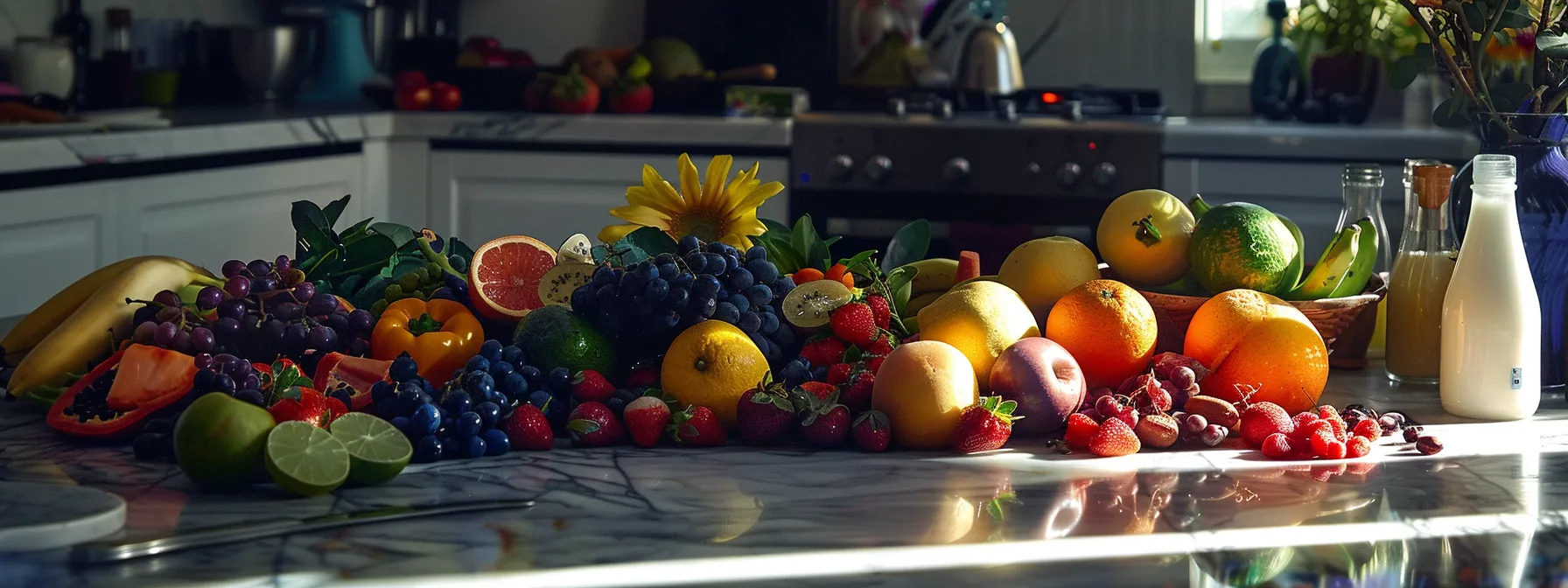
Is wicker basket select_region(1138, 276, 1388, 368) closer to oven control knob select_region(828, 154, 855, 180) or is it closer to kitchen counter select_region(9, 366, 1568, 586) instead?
kitchen counter select_region(9, 366, 1568, 586)

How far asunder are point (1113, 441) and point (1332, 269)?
428 mm

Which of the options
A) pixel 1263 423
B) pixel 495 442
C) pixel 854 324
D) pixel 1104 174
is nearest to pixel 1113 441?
pixel 1263 423

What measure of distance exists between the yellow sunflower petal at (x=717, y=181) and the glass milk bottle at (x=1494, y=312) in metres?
0.65

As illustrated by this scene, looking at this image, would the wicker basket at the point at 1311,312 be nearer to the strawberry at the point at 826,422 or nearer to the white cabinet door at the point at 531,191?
the strawberry at the point at 826,422

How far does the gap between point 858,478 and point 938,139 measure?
2.58m

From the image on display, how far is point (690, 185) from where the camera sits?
1385mm

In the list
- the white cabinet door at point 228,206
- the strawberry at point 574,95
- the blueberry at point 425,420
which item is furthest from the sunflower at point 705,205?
the strawberry at point 574,95

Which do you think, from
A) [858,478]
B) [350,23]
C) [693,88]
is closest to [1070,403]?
[858,478]

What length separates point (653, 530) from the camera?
91cm

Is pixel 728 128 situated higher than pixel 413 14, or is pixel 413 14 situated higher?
pixel 413 14

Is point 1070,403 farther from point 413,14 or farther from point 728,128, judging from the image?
point 413,14

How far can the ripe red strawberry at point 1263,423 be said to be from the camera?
44.8 inches

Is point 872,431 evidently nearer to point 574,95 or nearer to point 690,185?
point 690,185

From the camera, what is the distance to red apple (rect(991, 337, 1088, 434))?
3.76ft
